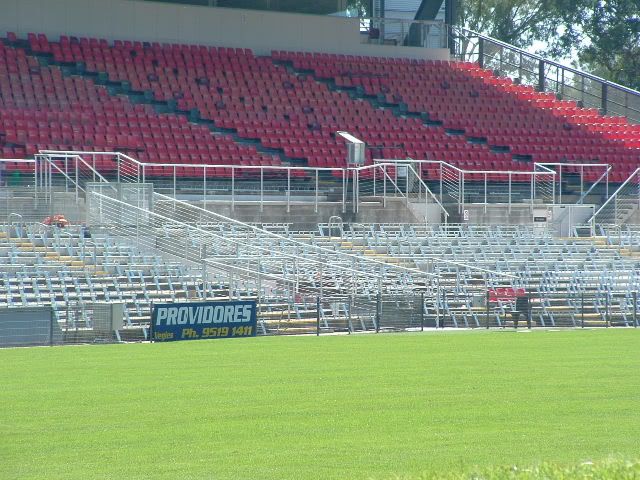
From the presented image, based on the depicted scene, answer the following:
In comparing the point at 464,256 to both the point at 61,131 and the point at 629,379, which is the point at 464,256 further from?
the point at 629,379

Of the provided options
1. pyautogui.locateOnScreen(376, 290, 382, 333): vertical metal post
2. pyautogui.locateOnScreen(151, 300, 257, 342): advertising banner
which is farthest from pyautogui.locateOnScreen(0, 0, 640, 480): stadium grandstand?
pyautogui.locateOnScreen(376, 290, 382, 333): vertical metal post

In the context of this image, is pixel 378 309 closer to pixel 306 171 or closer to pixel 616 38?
pixel 306 171

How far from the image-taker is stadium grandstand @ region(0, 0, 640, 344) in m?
28.4

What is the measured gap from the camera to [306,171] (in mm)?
39562

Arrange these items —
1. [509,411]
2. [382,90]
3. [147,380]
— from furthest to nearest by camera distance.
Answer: [382,90] → [147,380] → [509,411]

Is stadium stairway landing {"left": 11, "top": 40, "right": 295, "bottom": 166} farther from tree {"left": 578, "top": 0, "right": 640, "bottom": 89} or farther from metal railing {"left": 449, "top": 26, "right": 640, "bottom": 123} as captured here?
tree {"left": 578, "top": 0, "right": 640, "bottom": 89}

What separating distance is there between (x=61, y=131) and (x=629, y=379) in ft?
79.6

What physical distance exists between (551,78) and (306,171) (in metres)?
17.7

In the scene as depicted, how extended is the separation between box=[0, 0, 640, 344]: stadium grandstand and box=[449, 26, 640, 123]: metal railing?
93mm

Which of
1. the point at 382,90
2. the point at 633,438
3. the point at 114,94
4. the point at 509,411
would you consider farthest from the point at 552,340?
the point at 382,90

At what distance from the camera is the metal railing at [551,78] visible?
52.2m

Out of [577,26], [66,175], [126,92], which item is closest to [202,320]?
[66,175]

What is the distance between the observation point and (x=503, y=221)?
39.6m

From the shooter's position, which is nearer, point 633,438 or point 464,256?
point 633,438
